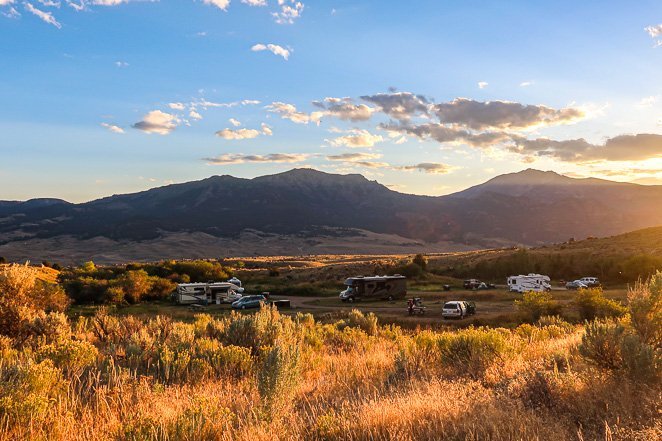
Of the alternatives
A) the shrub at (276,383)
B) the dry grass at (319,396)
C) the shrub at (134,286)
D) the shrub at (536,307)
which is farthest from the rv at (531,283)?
the shrub at (276,383)

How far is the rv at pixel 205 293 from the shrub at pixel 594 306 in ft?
104

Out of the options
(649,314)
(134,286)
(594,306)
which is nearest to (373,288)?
(594,306)

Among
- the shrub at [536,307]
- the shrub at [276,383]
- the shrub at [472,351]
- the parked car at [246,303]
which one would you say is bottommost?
the parked car at [246,303]

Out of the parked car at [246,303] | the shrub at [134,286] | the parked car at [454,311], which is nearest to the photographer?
the parked car at [454,311]

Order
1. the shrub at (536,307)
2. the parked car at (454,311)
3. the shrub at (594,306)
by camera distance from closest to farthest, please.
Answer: the shrub at (594,306), the shrub at (536,307), the parked car at (454,311)

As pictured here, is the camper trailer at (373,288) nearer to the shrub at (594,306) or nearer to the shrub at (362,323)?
the shrub at (594,306)

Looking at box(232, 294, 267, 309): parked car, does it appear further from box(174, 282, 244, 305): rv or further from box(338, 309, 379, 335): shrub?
box(338, 309, 379, 335): shrub

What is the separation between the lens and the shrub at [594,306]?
25.9m

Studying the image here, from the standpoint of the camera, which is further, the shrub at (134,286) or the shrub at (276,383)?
the shrub at (134,286)

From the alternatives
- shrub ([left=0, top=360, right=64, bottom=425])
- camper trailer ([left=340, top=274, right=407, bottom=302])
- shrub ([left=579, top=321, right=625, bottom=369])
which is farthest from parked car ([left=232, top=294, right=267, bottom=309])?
shrub ([left=579, top=321, right=625, bottom=369])

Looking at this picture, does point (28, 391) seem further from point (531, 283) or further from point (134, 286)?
point (531, 283)

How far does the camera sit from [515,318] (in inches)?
1174

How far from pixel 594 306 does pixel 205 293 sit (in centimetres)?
3456

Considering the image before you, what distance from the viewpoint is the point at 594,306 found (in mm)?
27578
